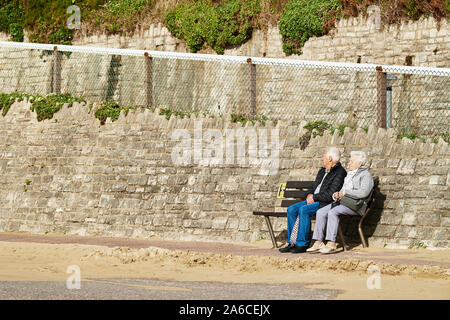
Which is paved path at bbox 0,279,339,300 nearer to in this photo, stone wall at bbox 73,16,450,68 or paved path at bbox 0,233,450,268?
paved path at bbox 0,233,450,268

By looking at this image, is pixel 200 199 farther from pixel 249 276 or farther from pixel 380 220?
pixel 249 276

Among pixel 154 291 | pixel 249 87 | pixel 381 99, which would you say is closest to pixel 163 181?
pixel 249 87

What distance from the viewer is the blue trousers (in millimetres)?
11445

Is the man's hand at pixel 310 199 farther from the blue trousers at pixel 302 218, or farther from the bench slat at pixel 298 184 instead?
the bench slat at pixel 298 184

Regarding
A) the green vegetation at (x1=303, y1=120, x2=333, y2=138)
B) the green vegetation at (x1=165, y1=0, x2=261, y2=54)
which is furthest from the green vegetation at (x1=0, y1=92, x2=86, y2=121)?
the green vegetation at (x1=303, y1=120, x2=333, y2=138)

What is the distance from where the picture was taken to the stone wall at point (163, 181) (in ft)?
38.9

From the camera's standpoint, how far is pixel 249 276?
372 inches

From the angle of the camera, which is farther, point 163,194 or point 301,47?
point 301,47

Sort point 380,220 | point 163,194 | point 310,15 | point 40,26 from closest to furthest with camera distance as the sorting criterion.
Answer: point 380,220, point 163,194, point 310,15, point 40,26

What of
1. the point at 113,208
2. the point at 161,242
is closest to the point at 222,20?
the point at 113,208

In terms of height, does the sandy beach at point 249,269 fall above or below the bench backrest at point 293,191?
below

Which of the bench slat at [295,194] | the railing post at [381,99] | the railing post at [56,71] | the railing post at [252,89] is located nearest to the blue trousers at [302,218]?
the bench slat at [295,194]

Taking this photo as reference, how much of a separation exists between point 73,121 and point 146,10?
7364 millimetres

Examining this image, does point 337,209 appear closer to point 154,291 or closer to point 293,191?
point 293,191
